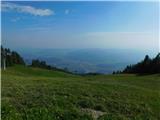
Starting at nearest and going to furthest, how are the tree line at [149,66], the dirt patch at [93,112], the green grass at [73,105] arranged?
the green grass at [73,105] → the dirt patch at [93,112] → the tree line at [149,66]

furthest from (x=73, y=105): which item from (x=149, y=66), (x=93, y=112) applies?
(x=149, y=66)

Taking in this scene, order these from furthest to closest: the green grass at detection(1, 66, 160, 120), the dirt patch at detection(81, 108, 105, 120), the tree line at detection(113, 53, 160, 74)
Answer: the tree line at detection(113, 53, 160, 74) < the dirt patch at detection(81, 108, 105, 120) < the green grass at detection(1, 66, 160, 120)

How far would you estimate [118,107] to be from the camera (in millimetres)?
15062

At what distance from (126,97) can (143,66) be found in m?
69.3

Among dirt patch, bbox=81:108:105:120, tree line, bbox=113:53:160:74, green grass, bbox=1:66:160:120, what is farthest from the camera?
tree line, bbox=113:53:160:74

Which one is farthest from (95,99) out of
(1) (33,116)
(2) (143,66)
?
(2) (143,66)

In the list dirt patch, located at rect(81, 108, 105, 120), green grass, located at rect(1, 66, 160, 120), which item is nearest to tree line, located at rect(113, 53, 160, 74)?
green grass, located at rect(1, 66, 160, 120)

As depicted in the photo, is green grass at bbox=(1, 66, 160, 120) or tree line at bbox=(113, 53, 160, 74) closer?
green grass at bbox=(1, 66, 160, 120)

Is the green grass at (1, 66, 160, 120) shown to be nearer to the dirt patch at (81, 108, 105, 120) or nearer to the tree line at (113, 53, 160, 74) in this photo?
the dirt patch at (81, 108, 105, 120)

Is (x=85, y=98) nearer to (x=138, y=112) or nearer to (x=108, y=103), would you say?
(x=108, y=103)

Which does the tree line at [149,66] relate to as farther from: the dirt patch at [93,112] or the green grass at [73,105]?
the dirt patch at [93,112]

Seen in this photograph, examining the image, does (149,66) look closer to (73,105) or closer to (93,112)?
(73,105)

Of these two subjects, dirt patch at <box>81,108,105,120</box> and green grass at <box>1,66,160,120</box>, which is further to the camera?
dirt patch at <box>81,108,105,120</box>

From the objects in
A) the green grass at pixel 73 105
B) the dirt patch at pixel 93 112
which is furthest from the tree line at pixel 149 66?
the dirt patch at pixel 93 112
